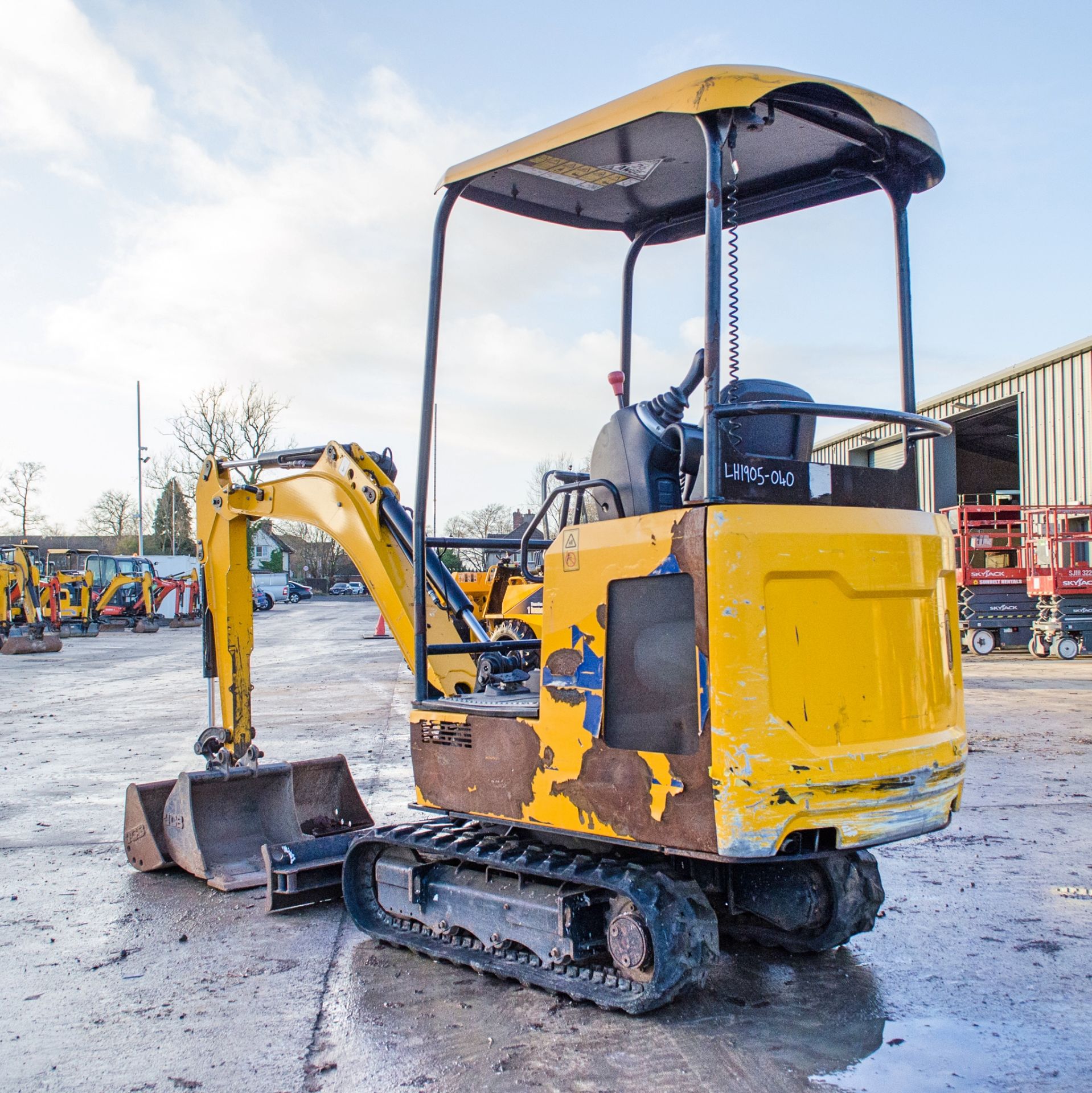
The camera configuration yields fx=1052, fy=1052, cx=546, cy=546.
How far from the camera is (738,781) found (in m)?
3.25

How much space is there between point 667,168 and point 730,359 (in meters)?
1.43

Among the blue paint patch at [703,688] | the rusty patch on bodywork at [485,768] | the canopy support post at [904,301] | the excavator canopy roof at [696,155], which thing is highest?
the excavator canopy roof at [696,155]

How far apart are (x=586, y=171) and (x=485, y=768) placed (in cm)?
251

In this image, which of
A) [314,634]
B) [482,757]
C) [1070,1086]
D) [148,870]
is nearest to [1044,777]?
[1070,1086]

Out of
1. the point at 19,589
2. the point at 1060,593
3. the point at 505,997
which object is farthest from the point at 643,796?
the point at 19,589

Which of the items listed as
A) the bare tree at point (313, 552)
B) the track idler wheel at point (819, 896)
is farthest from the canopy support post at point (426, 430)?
the bare tree at point (313, 552)

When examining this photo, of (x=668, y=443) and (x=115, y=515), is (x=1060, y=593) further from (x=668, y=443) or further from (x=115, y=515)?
(x=115, y=515)

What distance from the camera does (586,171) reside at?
4.46 metres

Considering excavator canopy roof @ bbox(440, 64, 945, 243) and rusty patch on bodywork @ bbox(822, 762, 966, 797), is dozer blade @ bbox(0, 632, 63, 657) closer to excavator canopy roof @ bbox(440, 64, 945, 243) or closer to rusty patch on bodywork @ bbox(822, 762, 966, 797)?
excavator canopy roof @ bbox(440, 64, 945, 243)

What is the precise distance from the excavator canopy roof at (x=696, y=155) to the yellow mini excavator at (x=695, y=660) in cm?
1

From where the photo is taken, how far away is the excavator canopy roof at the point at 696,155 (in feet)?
11.2

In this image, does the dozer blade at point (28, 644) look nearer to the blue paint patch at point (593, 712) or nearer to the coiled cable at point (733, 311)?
the blue paint patch at point (593, 712)

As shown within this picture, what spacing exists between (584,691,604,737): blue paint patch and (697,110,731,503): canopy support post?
2.69 ft

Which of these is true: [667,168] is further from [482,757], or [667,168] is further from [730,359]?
[482,757]
